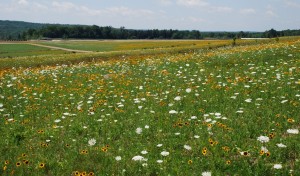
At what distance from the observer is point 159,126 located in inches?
358

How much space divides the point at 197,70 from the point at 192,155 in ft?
35.6

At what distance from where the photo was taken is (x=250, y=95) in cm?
1145

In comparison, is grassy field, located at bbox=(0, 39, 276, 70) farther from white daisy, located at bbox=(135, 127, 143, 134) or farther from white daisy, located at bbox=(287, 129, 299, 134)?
white daisy, located at bbox=(287, 129, 299, 134)

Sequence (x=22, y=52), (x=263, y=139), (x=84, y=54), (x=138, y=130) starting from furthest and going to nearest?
(x=22, y=52)
(x=84, y=54)
(x=138, y=130)
(x=263, y=139)

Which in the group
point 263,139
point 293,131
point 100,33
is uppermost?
point 293,131

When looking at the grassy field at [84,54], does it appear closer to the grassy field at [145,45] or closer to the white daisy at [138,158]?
the grassy field at [145,45]

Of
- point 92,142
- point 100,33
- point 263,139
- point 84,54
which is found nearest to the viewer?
point 263,139

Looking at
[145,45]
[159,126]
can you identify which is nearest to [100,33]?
[145,45]

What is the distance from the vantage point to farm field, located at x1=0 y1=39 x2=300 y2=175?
22.6 feet

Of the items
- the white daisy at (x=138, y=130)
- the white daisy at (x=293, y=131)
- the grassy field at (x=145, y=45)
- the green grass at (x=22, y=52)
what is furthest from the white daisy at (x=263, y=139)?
the green grass at (x=22, y=52)

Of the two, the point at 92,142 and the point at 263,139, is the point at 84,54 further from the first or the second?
the point at 263,139

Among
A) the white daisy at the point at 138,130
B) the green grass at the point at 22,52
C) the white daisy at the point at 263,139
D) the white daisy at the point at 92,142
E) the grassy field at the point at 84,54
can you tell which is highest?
the white daisy at the point at 263,139

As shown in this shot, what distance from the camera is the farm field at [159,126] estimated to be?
688 centimetres

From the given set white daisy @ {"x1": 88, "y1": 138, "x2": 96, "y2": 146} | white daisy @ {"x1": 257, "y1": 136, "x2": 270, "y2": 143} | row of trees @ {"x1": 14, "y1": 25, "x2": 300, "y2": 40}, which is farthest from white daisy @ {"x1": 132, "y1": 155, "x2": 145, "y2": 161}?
row of trees @ {"x1": 14, "y1": 25, "x2": 300, "y2": 40}
